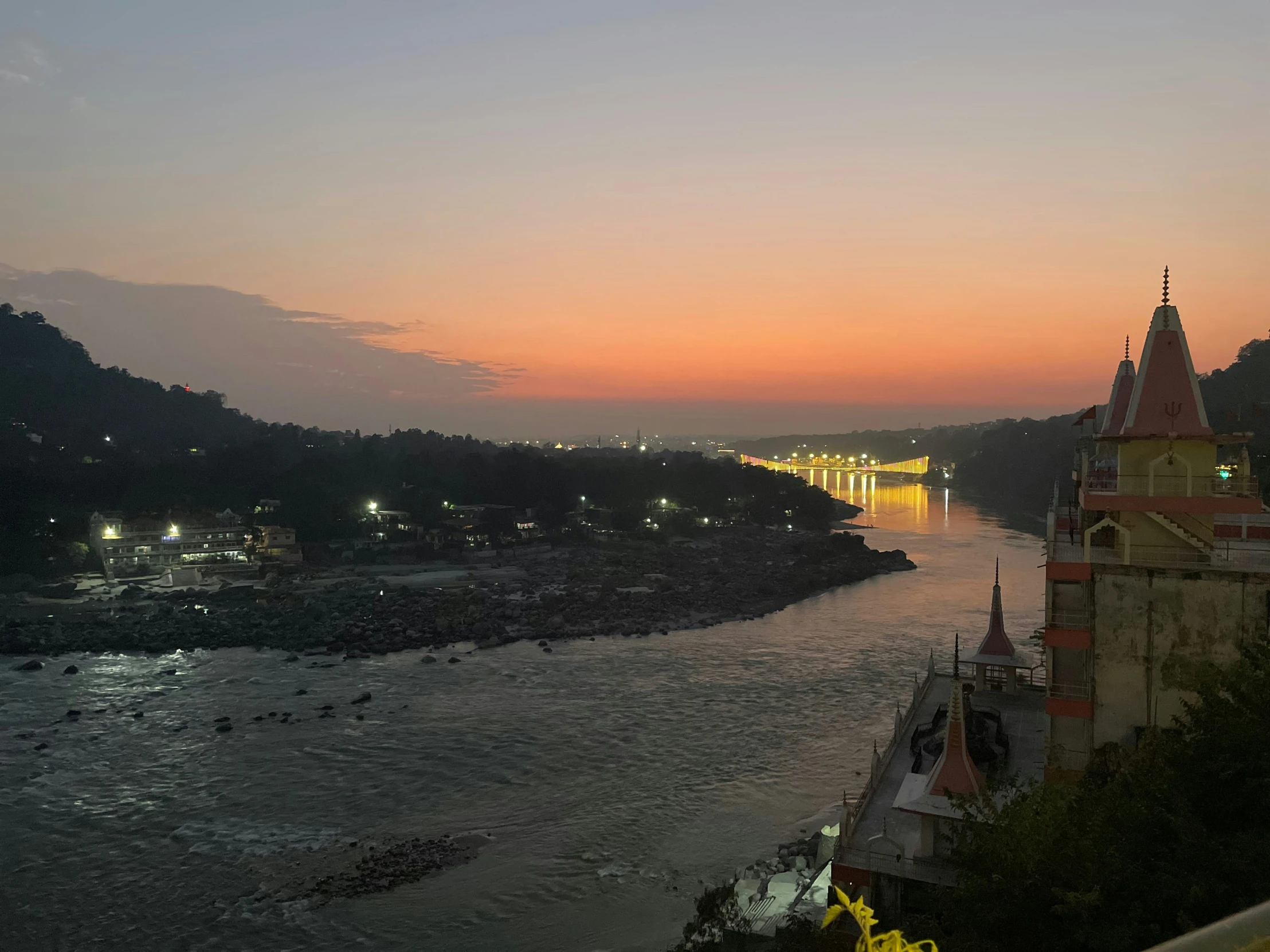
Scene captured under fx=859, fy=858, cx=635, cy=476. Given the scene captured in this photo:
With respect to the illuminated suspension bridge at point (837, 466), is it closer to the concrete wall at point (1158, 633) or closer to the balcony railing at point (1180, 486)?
the balcony railing at point (1180, 486)

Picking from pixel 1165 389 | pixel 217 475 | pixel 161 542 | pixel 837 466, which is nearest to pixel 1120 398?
pixel 1165 389

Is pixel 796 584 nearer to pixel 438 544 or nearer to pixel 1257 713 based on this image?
pixel 438 544

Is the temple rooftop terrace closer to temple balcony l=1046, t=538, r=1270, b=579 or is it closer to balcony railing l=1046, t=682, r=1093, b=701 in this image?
balcony railing l=1046, t=682, r=1093, b=701

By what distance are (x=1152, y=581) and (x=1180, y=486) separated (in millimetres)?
1075

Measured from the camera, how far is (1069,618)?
341 inches

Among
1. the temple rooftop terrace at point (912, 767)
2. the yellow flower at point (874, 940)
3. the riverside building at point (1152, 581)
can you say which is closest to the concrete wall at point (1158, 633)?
the riverside building at point (1152, 581)

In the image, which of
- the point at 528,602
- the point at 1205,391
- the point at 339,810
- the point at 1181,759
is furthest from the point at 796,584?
the point at 1205,391

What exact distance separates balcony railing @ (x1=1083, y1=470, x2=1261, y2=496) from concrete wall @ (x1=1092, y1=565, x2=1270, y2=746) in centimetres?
82

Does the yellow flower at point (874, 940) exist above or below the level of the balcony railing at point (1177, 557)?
below

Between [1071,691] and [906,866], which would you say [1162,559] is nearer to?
[1071,691]

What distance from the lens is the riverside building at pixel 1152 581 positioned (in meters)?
8.25

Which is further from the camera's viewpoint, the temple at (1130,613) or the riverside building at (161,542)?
the riverside building at (161,542)

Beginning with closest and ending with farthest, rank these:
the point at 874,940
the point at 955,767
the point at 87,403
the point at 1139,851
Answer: the point at 874,940 → the point at 1139,851 → the point at 955,767 → the point at 87,403

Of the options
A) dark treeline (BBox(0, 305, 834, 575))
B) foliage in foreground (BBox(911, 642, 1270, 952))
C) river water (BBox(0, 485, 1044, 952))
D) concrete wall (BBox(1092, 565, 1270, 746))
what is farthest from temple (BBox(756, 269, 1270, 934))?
dark treeline (BBox(0, 305, 834, 575))
